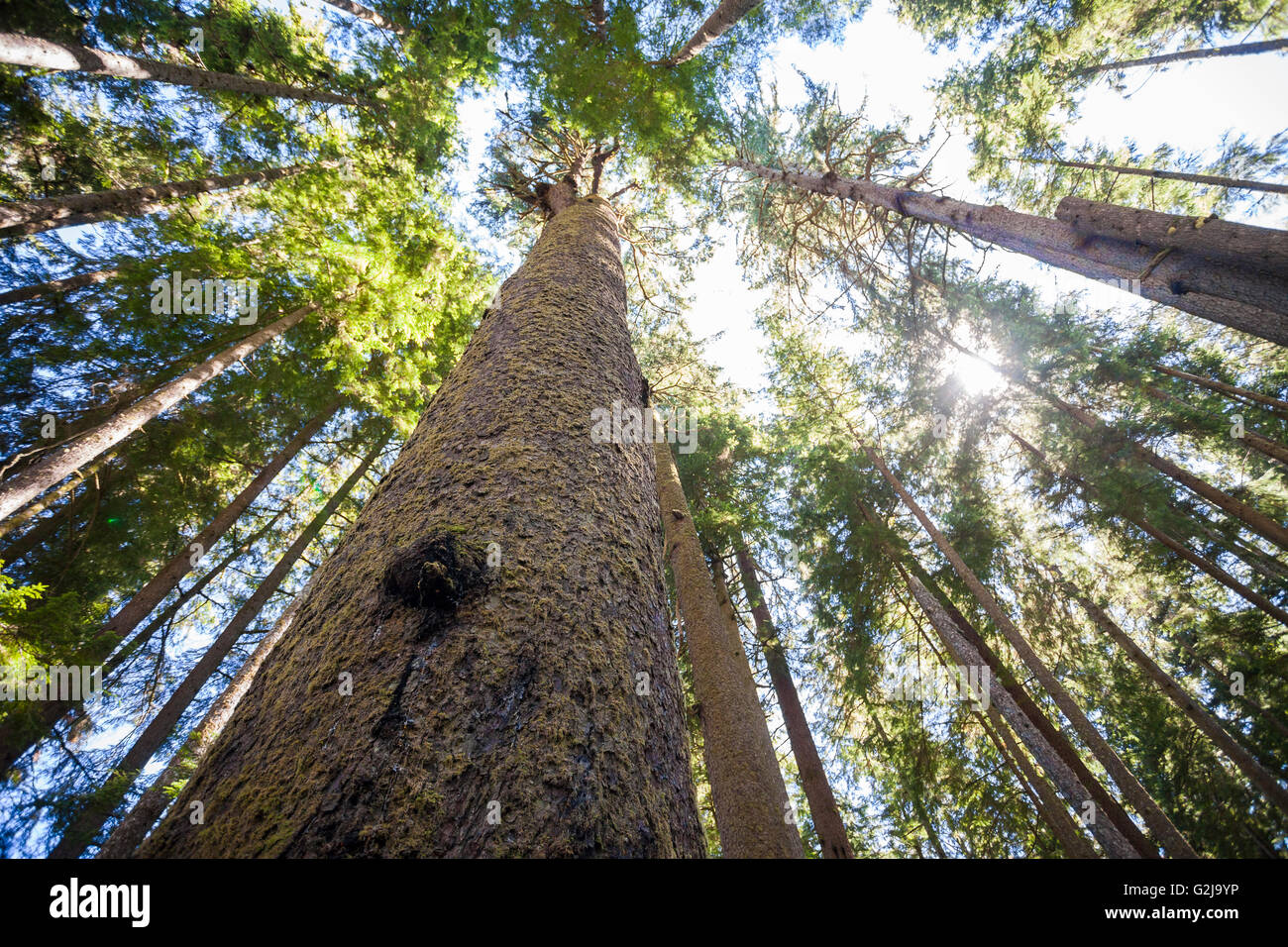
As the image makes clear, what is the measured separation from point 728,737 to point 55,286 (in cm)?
1300

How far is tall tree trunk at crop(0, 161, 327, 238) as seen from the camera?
692 cm

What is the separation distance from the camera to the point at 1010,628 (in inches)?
353

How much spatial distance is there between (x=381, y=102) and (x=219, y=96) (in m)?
2.74

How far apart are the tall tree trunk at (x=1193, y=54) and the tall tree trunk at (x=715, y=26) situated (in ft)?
21.1

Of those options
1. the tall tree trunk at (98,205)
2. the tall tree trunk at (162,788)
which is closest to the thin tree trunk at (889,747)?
the tall tree trunk at (162,788)

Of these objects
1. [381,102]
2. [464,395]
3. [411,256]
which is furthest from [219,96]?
[464,395]

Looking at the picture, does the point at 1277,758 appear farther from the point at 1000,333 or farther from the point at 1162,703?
the point at 1000,333

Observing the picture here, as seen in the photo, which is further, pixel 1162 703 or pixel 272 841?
pixel 1162 703

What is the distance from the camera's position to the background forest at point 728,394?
24.5 feet

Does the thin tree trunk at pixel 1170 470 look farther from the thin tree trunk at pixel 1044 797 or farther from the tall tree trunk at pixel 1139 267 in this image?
the tall tree trunk at pixel 1139 267

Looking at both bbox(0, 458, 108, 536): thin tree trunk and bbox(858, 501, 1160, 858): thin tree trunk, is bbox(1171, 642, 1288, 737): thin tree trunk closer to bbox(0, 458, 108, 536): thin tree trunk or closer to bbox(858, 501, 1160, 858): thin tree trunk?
bbox(858, 501, 1160, 858): thin tree trunk

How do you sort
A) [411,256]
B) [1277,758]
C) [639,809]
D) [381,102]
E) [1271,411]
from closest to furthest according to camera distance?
1. [639,809]
2. [411,256]
3. [381,102]
4. [1271,411]
5. [1277,758]

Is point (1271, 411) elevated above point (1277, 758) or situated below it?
above

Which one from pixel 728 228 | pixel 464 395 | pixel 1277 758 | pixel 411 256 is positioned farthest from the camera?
pixel 728 228
